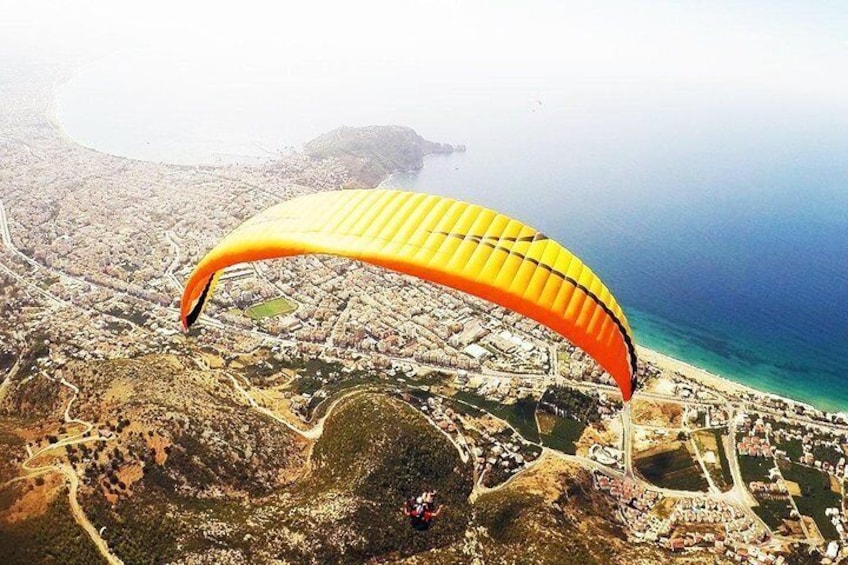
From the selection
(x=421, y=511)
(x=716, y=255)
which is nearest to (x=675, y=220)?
(x=716, y=255)

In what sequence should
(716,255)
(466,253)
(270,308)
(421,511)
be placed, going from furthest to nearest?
(716,255) → (270,308) → (421,511) → (466,253)

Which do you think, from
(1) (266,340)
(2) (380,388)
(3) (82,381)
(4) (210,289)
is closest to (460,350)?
(2) (380,388)

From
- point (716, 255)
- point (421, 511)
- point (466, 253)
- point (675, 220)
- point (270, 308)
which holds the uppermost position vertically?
point (466, 253)

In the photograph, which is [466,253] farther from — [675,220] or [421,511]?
[675,220]

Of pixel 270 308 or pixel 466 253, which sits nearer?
pixel 466 253

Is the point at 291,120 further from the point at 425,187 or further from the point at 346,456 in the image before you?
the point at 346,456

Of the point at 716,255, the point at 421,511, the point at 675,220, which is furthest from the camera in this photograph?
the point at 675,220

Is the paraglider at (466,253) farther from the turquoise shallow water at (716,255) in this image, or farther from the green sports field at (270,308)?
the turquoise shallow water at (716,255)

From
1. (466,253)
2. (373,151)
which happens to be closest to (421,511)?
(466,253)

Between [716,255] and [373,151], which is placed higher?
[373,151]
